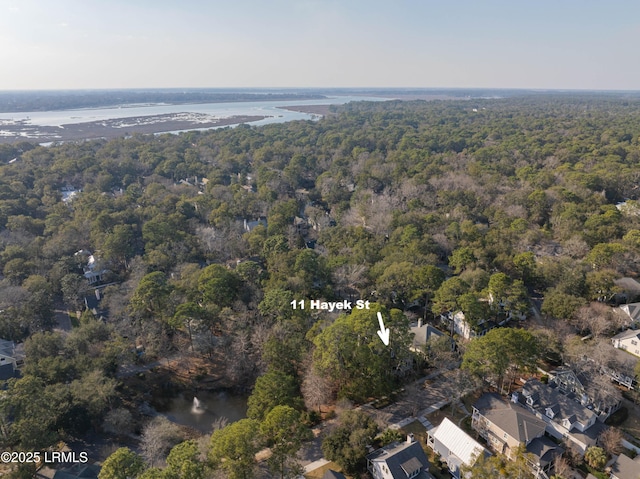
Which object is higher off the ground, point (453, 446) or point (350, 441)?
point (350, 441)

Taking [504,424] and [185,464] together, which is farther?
[504,424]

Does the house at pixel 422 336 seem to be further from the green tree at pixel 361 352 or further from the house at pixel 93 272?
the house at pixel 93 272

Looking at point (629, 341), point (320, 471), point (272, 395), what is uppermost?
point (272, 395)

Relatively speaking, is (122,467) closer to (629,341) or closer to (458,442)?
(458,442)

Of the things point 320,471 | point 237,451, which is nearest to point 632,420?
point 320,471

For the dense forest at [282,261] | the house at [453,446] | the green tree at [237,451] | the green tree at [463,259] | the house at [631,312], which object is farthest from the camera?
the green tree at [463,259]

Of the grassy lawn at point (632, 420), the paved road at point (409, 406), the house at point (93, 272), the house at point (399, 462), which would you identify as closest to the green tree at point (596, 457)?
the grassy lawn at point (632, 420)
